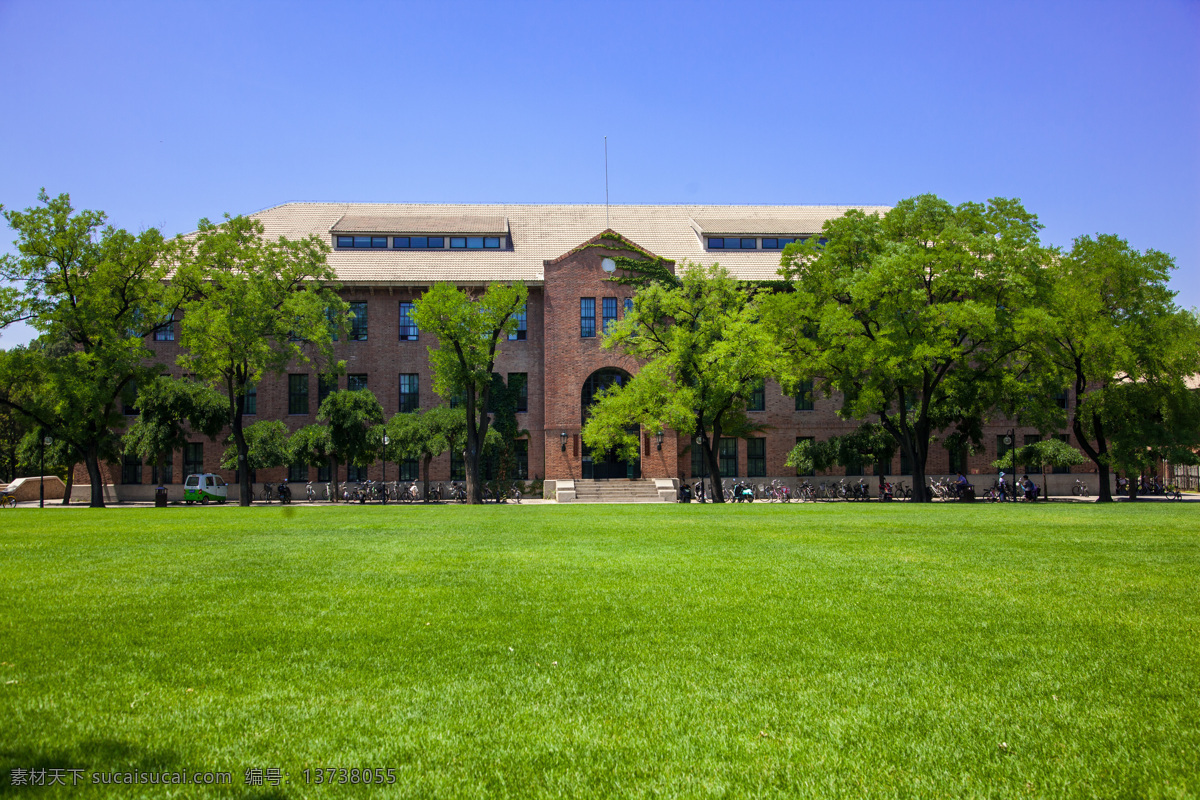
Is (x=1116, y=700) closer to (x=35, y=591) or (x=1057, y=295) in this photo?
(x=35, y=591)

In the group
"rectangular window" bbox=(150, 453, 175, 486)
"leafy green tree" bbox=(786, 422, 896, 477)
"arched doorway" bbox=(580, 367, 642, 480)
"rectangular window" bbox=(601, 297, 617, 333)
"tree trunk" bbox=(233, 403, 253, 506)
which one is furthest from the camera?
"rectangular window" bbox=(150, 453, 175, 486)

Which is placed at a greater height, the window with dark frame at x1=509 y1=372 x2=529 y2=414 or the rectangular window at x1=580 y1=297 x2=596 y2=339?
the rectangular window at x1=580 y1=297 x2=596 y2=339

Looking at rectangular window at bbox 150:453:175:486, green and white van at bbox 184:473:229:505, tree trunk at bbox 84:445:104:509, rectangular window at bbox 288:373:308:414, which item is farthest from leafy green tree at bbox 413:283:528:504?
rectangular window at bbox 150:453:175:486

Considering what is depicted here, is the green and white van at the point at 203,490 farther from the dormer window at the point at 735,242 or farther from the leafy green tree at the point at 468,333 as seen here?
the dormer window at the point at 735,242

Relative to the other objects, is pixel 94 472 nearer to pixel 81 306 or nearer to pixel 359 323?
pixel 81 306

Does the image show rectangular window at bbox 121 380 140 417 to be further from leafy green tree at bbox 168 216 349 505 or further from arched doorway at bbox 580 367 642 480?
arched doorway at bbox 580 367 642 480

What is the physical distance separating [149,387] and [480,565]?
101 feet

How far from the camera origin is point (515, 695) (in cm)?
526

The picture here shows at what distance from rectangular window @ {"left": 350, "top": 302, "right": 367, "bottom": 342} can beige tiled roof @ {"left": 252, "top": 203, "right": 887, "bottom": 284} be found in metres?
1.68

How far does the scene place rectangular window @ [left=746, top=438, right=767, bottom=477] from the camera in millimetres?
45469

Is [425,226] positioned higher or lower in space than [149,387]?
higher

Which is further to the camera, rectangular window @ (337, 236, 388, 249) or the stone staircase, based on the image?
rectangular window @ (337, 236, 388, 249)

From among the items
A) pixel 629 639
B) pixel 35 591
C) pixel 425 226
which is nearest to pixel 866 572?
pixel 629 639

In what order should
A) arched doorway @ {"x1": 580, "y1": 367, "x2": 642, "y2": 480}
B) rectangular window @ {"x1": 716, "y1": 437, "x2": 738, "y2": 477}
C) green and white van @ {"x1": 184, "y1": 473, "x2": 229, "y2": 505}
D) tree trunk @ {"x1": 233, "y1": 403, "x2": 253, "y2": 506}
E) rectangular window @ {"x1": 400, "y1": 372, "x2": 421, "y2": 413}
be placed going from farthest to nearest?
rectangular window @ {"x1": 716, "y1": 437, "x2": 738, "y2": 477}
rectangular window @ {"x1": 400, "y1": 372, "x2": 421, "y2": 413}
arched doorway @ {"x1": 580, "y1": 367, "x2": 642, "y2": 480}
green and white van @ {"x1": 184, "y1": 473, "x2": 229, "y2": 505}
tree trunk @ {"x1": 233, "y1": 403, "x2": 253, "y2": 506}
